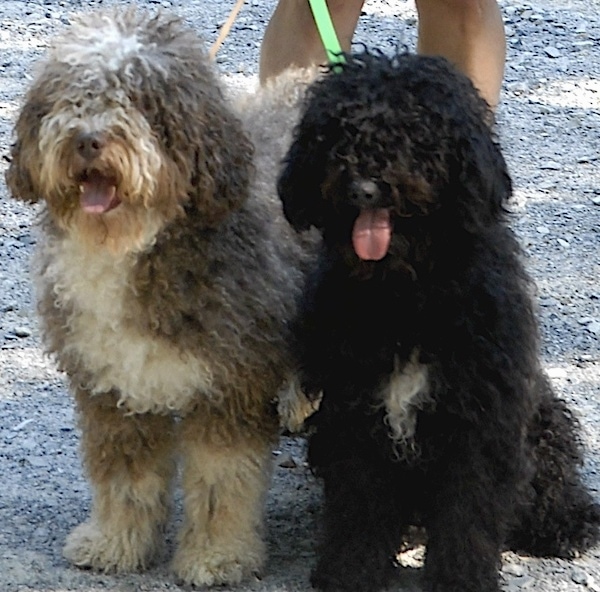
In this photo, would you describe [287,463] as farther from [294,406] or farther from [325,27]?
[325,27]

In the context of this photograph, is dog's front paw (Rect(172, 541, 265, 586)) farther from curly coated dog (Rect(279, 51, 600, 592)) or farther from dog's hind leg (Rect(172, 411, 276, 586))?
curly coated dog (Rect(279, 51, 600, 592))

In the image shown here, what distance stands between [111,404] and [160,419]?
0.14 metres

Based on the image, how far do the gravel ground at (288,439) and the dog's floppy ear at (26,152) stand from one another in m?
1.08

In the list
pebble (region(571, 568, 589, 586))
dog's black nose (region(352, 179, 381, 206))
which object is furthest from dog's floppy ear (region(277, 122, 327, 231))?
pebble (region(571, 568, 589, 586))

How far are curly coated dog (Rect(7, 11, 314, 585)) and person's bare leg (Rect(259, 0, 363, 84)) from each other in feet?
3.32

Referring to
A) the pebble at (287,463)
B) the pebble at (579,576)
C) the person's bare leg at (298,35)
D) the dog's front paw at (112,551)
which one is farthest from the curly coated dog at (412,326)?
the person's bare leg at (298,35)

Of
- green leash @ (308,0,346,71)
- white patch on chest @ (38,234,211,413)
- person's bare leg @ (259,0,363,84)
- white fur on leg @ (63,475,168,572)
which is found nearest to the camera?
white patch on chest @ (38,234,211,413)

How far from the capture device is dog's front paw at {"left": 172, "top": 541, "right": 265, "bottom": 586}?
3791 mm

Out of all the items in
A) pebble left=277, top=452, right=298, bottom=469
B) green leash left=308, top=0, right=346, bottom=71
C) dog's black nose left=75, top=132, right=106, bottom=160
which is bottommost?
pebble left=277, top=452, right=298, bottom=469

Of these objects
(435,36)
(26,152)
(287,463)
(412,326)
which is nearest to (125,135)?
(26,152)

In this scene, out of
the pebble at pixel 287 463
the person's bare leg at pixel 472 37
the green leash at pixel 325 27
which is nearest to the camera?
the green leash at pixel 325 27

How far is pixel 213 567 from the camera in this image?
3793 millimetres

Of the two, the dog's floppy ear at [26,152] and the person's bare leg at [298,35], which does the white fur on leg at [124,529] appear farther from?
the person's bare leg at [298,35]

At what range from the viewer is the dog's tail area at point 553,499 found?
390cm
